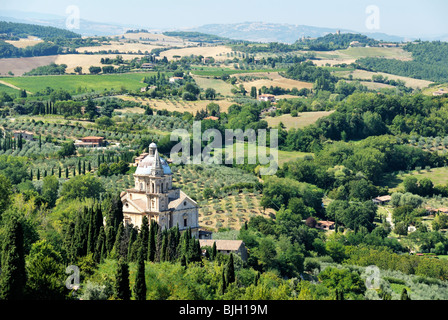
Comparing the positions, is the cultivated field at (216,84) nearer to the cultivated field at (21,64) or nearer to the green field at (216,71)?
the green field at (216,71)

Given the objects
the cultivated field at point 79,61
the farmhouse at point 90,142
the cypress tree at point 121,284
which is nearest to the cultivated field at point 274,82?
the cultivated field at point 79,61

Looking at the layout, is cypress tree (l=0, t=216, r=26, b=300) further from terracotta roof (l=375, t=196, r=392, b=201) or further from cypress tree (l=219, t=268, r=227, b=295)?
terracotta roof (l=375, t=196, r=392, b=201)

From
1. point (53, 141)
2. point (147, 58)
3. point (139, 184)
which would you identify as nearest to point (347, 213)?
point (139, 184)

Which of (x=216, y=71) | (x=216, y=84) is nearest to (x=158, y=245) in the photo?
(x=216, y=84)

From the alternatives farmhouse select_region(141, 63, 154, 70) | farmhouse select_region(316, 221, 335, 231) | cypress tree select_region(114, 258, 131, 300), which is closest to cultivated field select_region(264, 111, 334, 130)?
farmhouse select_region(316, 221, 335, 231)

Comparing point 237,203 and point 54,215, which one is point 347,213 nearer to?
point 237,203

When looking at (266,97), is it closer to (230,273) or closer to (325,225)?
(325,225)
